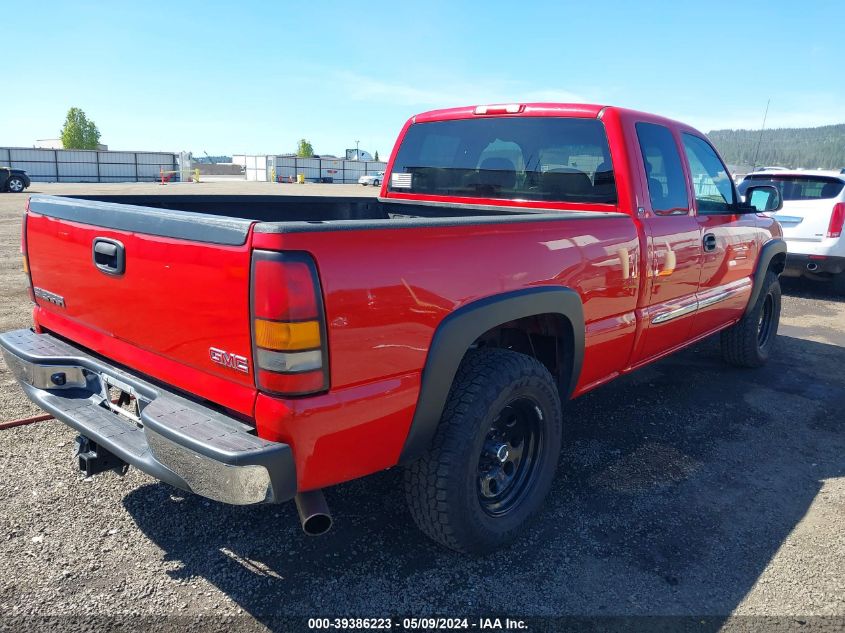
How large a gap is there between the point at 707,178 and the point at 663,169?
0.69 m

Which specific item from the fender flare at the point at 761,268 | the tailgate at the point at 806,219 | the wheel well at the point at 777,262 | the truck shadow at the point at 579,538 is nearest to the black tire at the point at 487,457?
the truck shadow at the point at 579,538

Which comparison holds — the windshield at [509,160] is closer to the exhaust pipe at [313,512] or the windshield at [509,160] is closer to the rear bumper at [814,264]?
the exhaust pipe at [313,512]

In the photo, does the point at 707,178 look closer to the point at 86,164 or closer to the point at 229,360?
the point at 229,360

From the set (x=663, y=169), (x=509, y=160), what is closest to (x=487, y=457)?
(x=509, y=160)

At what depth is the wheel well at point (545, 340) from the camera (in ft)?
9.34

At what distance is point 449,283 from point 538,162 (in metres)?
1.79

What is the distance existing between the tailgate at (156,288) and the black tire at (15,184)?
26.7 metres

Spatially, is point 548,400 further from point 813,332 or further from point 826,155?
point 826,155

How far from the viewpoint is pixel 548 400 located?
271 centimetres

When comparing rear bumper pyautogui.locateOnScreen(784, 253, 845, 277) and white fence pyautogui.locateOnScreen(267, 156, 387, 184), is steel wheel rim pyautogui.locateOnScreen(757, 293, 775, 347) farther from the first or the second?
white fence pyautogui.locateOnScreen(267, 156, 387, 184)

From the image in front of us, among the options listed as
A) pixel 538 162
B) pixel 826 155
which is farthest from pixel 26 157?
pixel 826 155

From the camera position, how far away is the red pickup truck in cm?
183

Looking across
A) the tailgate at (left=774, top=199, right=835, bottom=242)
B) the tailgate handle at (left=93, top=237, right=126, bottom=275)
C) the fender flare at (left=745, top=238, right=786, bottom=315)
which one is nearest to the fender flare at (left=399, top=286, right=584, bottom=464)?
the tailgate handle at (left=93, top=237, right=126, bottom=275)

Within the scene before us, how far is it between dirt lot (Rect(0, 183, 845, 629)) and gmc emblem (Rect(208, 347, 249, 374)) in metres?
0.95
